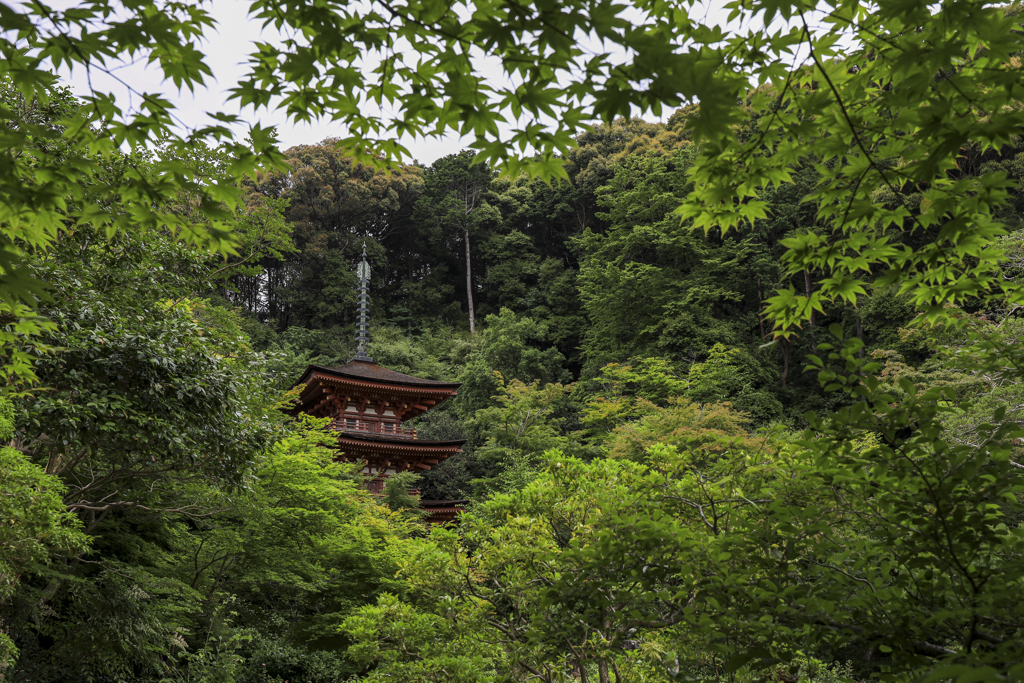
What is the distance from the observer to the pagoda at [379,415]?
14930mm

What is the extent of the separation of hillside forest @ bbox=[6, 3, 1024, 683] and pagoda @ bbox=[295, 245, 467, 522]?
1.61 metres

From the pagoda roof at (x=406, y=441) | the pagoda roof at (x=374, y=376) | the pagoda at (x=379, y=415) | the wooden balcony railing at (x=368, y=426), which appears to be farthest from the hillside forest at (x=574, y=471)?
the wooden balcony railing at (x=368, y=426)

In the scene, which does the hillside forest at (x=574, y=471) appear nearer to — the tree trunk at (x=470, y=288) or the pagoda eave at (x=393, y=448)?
the pagoda eave at (x=393, y=448)

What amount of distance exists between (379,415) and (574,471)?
11823mm

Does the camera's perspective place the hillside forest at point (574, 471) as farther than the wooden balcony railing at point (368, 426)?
No

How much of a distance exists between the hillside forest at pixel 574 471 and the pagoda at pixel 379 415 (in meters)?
1.61

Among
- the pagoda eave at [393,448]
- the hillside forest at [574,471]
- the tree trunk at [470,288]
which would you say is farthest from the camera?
the tree trunk at [470,288]

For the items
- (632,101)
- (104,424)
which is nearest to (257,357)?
(104,424)

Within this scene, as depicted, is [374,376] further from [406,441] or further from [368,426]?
[406,441]

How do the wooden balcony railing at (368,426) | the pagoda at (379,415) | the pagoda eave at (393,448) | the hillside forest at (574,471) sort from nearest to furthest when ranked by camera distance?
the hillside forest at (574,471)
the pagoda eave at (393,448)
the pagoda at (379,415)
the wooden balcony railing at (368,426)

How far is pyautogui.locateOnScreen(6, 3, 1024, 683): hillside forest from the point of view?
212 cm

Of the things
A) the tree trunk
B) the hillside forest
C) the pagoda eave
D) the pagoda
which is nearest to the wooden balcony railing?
the pagoda

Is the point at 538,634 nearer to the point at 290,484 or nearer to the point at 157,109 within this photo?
the point at 157,109

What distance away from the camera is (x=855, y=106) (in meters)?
2.18
